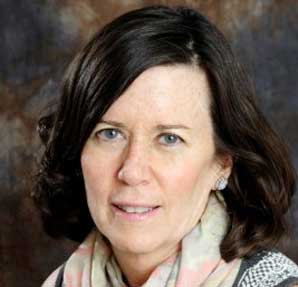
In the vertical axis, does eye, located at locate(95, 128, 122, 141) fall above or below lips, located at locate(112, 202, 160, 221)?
above

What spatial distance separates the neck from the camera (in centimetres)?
232

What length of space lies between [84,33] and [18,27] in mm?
220

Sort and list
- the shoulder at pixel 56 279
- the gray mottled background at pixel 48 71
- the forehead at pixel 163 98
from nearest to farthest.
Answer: the forehead at pixel 163 98 → the shoulder at pixel 56 279 → the gray mottled background at pixel 48 71

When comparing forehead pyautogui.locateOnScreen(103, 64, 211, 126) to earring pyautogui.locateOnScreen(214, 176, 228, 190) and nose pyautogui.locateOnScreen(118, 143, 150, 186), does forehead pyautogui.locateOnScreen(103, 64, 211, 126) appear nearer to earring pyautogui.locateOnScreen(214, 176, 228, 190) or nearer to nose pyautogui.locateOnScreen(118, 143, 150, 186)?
nose pyautogui.locateOnScreen(118, 143, 150, 186)

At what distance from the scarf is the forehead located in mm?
276

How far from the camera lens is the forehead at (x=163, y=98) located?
213 centimetres

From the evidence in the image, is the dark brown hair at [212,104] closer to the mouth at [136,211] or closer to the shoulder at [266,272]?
the shoulder at [266,272]

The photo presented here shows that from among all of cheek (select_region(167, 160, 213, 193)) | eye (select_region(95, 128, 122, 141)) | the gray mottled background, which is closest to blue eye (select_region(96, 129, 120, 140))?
eye (select_region(95, 128, 122, 141))

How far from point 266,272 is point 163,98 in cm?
45

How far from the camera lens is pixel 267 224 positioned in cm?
236

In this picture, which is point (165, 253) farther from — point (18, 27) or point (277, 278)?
point (18, 27)

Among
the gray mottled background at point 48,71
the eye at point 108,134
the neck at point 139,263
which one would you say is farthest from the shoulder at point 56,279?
the gray mottled background at point 48,71

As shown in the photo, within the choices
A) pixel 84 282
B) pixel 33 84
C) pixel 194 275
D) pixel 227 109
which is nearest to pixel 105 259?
pixel 84 282

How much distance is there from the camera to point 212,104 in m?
2.22
